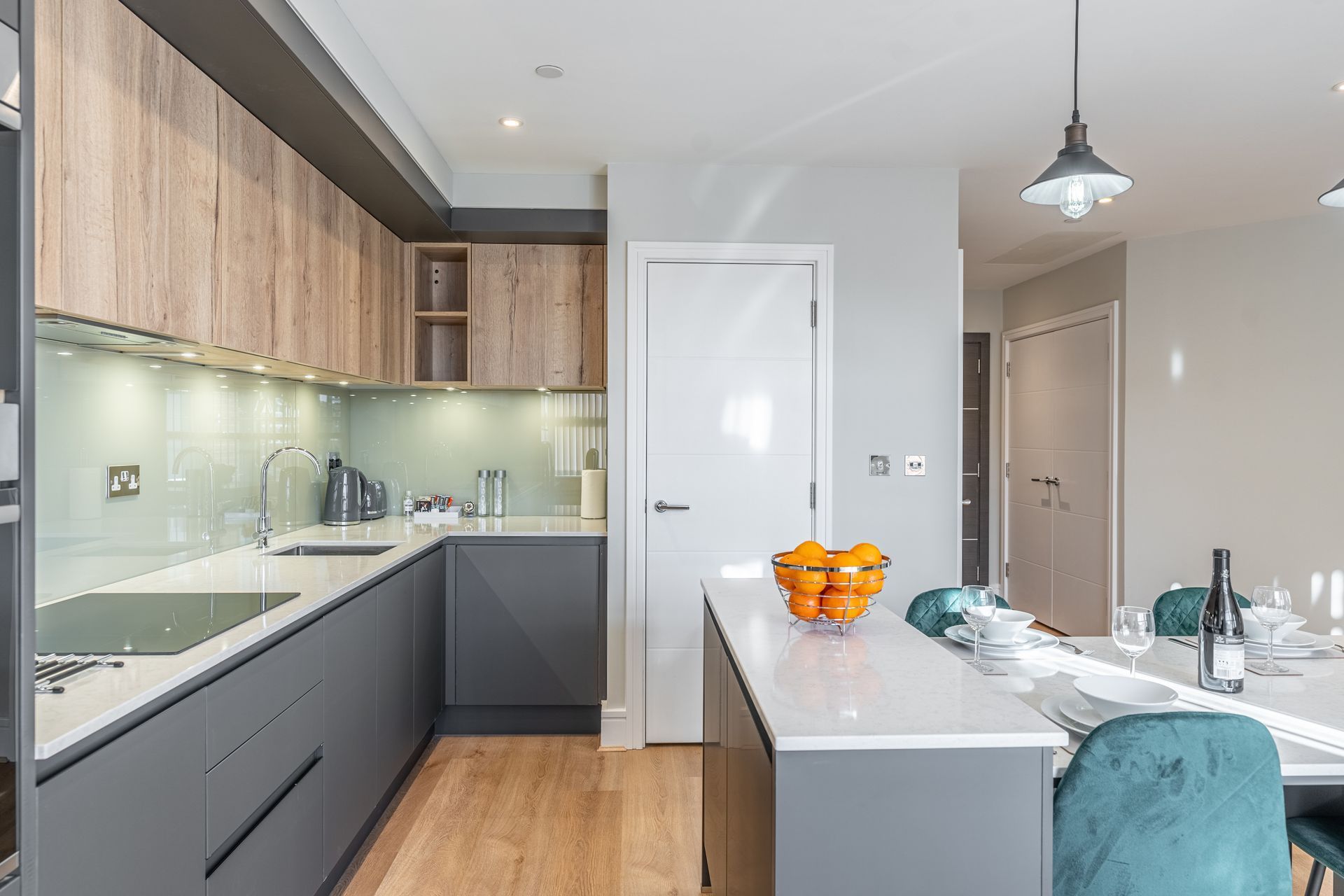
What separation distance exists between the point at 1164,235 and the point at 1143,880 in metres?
4.08

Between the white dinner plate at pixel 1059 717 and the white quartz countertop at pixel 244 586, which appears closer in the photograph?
the white quartz countertop at pixel 244 586

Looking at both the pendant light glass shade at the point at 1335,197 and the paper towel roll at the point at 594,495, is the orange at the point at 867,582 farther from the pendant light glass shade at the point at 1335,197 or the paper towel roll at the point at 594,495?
the paper towel roll at the point at 594,495

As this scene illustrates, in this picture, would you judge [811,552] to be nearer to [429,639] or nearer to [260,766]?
[260,766]

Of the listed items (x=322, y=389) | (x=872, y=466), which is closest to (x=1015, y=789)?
(x=872, y=466)

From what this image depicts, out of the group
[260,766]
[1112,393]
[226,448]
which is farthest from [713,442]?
[1112,393]

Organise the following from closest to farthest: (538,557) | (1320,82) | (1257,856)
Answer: (1257,856) → (1320,82) → (538,557)

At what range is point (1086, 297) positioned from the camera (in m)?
4.75

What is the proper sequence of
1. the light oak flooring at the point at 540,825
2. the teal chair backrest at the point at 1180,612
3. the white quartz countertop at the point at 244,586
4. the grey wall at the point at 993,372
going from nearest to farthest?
the white quartz countertop at the point at 244,586 < the light oak flooring at the point at 540,825 < the teal chair backrest at the point at 1180,612 < the grey wall at the point at 993,372

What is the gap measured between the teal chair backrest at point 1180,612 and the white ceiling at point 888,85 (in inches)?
65.6

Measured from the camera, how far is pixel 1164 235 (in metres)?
4.23

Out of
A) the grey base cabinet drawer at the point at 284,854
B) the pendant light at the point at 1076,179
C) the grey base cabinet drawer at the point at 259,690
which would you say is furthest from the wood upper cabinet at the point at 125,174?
the pendant light at the point at 1076,179

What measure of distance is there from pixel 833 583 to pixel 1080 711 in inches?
20.8

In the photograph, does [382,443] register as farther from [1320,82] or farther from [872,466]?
[1320,82]

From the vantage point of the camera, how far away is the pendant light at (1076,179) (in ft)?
5.96
